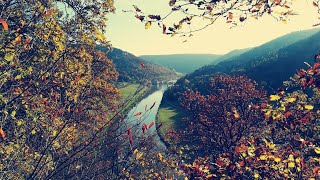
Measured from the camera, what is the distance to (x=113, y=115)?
103 ft

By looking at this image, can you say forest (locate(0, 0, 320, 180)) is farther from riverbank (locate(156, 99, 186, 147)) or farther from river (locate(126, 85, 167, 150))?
riverbank (locate(156, 99, 186, 147))

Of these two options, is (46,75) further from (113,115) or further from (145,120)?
(145,120)

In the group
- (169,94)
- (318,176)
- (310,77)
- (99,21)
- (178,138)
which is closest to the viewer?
(310,77)

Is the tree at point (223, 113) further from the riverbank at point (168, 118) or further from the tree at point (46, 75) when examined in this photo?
the riverbank at point (168, 118)

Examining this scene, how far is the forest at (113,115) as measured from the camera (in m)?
4.98

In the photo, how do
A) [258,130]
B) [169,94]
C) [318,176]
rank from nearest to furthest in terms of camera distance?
1. [318,176]
2. [258,130]
3. [169,94]

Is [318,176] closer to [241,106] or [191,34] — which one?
[191,34]

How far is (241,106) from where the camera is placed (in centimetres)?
2570

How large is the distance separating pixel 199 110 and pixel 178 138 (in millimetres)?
4285

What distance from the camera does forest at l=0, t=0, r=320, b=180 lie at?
4.98 metres

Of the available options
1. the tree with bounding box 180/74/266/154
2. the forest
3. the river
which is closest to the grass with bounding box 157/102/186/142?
the river

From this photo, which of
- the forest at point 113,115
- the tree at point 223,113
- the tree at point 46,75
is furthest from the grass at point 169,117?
the tree at point 46,75

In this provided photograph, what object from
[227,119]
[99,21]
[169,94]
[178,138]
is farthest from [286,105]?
[169,94]

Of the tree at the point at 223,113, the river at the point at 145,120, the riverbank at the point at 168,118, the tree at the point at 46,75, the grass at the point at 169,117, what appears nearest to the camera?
the river at the point at 145,120
